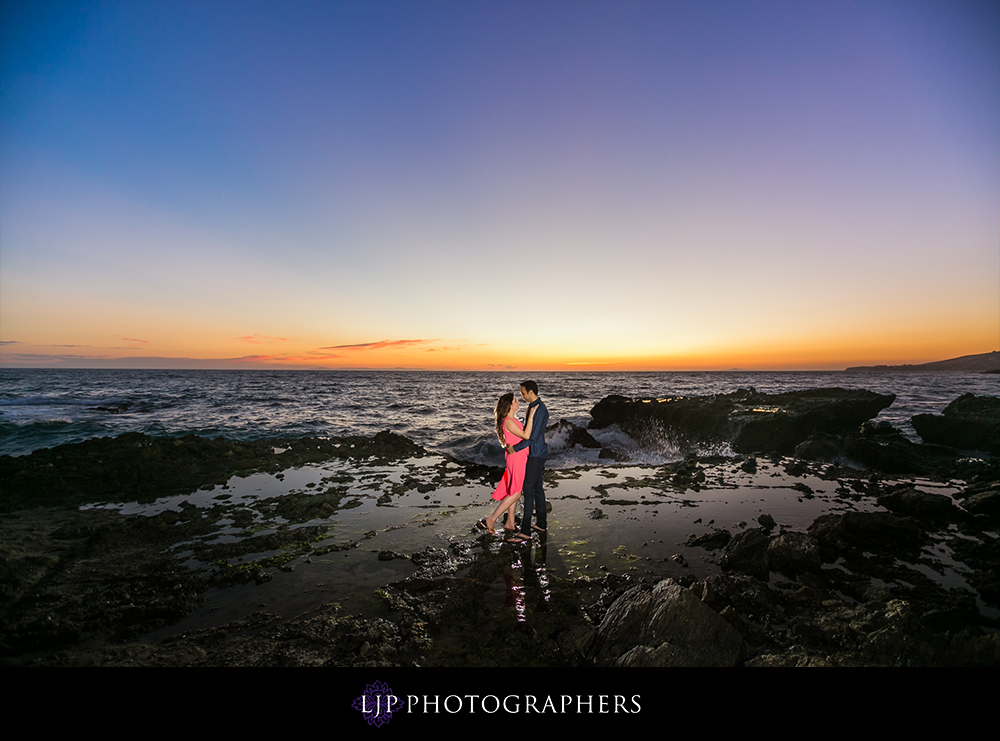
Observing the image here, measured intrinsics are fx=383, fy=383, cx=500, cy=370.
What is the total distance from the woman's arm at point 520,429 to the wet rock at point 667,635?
3.39 m

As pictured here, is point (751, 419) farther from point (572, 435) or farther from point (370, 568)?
point (370, 568)

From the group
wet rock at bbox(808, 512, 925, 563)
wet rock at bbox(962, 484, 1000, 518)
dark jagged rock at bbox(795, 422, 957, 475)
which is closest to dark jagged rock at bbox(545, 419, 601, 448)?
dark jagged rock at bbox(795, 422, 957, 475)

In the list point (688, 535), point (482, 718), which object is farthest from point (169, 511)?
point (688, 535)

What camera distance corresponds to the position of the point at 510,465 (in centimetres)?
722

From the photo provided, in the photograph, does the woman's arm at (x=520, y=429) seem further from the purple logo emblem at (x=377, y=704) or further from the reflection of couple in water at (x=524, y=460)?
the purple logo emblem at (x=377, y=704)

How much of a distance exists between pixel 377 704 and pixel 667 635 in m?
2.62

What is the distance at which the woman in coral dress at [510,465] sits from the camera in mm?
7105

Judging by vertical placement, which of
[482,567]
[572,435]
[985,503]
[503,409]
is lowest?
[572,435]

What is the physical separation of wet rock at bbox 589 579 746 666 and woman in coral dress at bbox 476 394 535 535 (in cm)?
318

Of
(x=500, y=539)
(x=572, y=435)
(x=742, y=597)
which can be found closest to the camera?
(x=742, y=597)

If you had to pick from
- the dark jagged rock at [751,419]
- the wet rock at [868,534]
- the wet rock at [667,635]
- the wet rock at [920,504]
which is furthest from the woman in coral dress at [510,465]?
the dark jagged rock at [751,419]

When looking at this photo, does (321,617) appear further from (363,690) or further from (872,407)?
(872,407)

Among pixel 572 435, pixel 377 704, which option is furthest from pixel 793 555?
pixel 572 435

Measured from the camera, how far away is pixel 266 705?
2697mm
